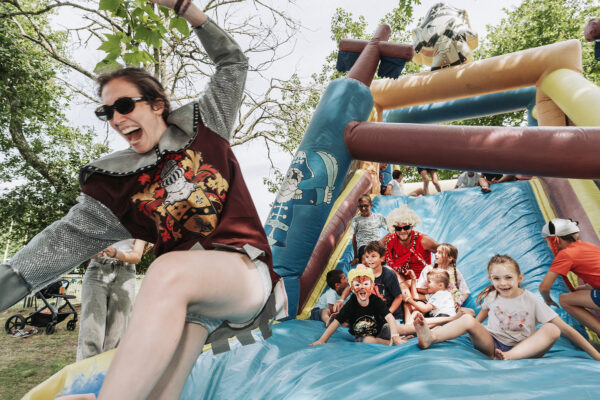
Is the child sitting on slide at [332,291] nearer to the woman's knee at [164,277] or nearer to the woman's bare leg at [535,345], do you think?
the woman's bare leg at [535,345]

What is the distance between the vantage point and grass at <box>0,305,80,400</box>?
3402 millimetres

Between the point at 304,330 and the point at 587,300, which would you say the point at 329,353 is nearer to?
the point at 304,330

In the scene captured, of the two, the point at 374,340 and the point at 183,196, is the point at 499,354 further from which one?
the point at 183,196

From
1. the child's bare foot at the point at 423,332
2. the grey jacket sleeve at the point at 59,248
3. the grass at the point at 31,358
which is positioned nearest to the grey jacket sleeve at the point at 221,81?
the grey jacket sleeve at the point at 59,248

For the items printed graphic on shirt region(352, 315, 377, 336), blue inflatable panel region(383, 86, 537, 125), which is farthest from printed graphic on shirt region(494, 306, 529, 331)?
blue inflatable panel region(383, 86, 537, 125)

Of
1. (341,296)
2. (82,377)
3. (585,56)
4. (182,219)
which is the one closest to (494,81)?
(341,296)

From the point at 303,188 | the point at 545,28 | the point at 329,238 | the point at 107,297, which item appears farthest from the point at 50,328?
the point at 545,28

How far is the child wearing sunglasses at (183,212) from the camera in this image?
90 centimetres

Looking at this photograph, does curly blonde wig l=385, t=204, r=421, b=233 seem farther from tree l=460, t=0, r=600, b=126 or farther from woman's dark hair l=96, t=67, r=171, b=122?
tree l=460, t=0, r=600, b=126

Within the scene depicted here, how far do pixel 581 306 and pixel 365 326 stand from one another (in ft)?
4.83

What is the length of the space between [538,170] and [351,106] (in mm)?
1541

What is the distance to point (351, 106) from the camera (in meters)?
3.21

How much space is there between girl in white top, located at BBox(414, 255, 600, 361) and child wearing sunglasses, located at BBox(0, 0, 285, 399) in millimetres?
1434

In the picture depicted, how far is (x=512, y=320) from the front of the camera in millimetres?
2207
